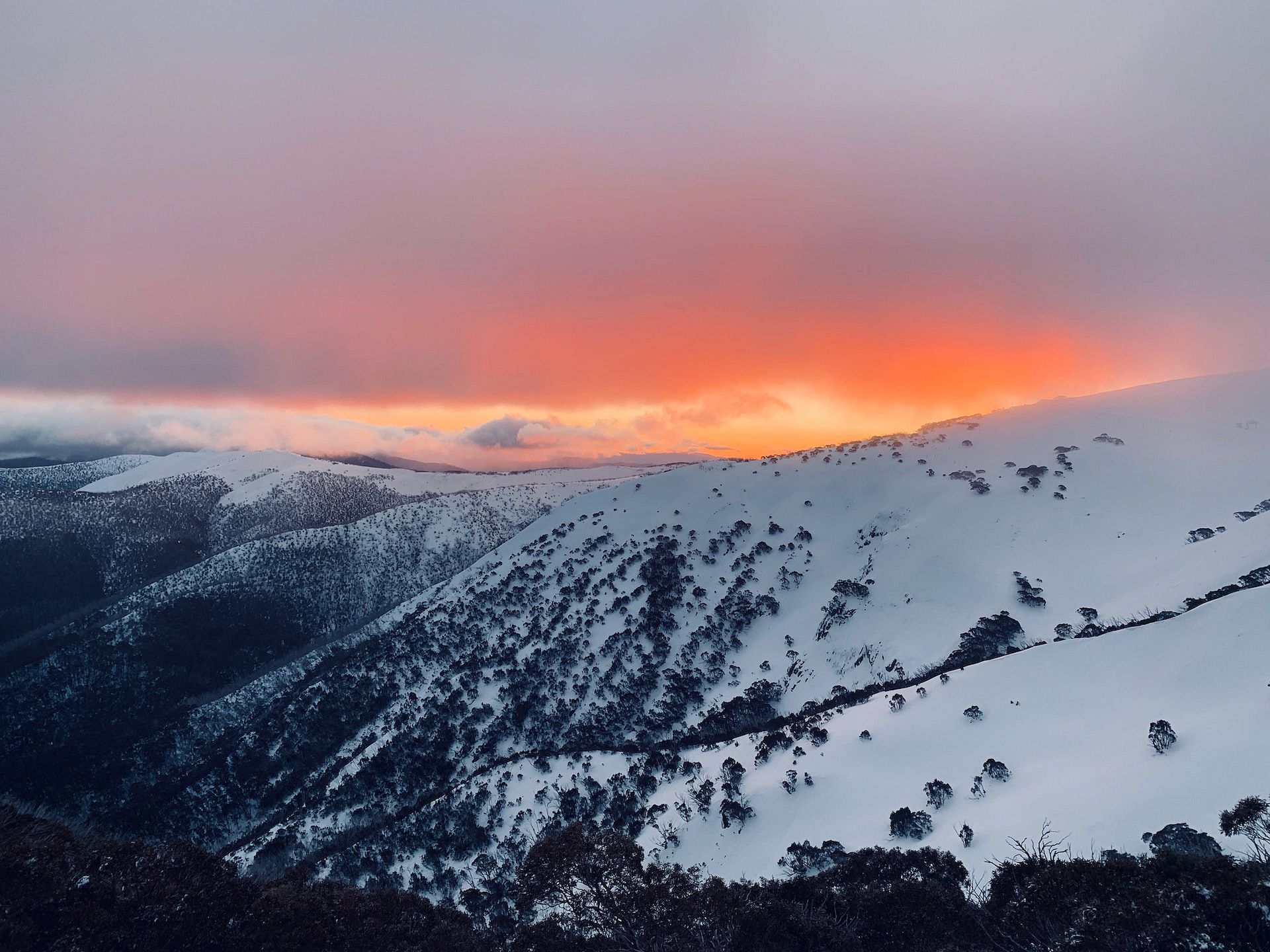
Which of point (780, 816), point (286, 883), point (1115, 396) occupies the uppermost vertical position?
point (1115, 396)

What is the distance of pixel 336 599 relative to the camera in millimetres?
170250

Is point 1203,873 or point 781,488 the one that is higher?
point 781,488

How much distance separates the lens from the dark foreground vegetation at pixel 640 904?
2047 cm

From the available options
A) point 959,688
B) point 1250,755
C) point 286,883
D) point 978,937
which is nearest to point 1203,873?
point 978,937

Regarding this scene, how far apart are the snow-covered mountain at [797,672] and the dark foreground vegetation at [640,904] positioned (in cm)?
839

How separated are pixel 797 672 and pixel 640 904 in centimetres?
5079

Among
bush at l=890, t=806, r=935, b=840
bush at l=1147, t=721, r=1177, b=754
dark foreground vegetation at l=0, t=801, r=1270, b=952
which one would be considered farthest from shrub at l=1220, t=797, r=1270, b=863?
bush at l=890, t=806, r=935, b=840

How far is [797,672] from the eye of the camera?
74188 mm

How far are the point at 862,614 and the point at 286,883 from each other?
6329 cm

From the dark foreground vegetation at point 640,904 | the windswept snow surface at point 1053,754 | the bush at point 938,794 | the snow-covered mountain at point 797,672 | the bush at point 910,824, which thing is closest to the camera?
the dark foreground vegetation at point 640,904

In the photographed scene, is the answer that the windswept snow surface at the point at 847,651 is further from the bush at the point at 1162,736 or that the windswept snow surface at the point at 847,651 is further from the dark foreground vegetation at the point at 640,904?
the dark foreground vegetation at the point at 640,904

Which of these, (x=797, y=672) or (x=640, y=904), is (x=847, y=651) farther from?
(x=640, y=904)

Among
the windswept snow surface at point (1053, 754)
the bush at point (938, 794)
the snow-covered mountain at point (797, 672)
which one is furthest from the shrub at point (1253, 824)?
the bush at point (938, 794)

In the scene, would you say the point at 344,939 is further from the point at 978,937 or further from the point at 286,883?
the point at 978,937
